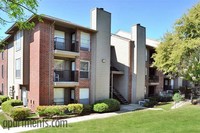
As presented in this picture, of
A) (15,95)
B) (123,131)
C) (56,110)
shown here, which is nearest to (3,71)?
(15,95)


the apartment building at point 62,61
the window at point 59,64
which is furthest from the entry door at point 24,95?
the window at point 59,64

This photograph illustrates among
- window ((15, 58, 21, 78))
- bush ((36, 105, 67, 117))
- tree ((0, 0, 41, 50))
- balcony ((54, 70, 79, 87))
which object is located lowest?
bush ((36, 105, 67, 117))

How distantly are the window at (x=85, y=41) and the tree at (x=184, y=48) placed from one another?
8773mm

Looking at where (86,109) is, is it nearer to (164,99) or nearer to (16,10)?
(16,10)

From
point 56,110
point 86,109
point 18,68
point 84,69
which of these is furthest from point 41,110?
point 18,68

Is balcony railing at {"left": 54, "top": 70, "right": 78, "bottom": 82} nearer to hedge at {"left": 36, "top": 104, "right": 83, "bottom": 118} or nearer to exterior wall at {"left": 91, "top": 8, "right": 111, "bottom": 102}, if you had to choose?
exterior wall at {"left": 91, "top": 8, "right": 111, "bottom": 102}

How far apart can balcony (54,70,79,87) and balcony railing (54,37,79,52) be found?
7.76 feet

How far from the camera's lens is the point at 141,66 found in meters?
25.7

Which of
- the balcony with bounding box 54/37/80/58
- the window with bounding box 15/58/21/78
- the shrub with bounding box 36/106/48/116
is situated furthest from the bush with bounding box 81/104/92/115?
the window with bounding box 15/58/21/78

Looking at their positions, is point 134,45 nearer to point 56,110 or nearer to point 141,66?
point 141,66

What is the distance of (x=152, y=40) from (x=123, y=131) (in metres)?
27.9

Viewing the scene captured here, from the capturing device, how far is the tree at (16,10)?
Result: 579cm

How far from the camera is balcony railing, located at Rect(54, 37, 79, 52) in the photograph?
18.1 metres

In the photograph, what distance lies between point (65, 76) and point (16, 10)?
44.0 ft
